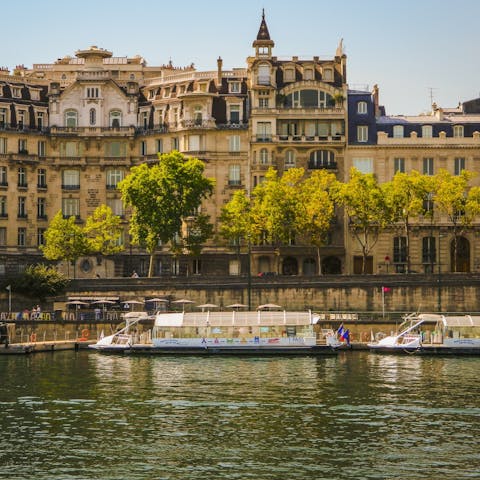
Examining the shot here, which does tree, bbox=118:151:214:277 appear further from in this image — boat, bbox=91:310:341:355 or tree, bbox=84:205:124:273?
boat, bbox=91:310:341:355

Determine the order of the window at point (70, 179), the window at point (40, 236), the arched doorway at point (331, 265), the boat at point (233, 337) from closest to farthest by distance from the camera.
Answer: the boat at point (233, 337), the arched doorway at point (331, 265), the window at point (40, 236), the window at point (70, 179)

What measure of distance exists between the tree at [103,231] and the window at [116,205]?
2.93m

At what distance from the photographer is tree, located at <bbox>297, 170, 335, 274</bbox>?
413 feet

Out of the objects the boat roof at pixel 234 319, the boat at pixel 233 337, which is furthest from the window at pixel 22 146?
the boat roof at pixel 234 319

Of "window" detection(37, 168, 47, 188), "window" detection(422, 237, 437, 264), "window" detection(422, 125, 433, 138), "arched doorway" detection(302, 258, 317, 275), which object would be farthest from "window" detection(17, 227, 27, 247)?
"window" detection(422, 125, 433, 138)

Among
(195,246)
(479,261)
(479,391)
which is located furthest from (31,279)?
(479,391)

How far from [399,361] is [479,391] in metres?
18.6

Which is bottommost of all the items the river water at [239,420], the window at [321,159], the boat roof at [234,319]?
the river water at [239,420]

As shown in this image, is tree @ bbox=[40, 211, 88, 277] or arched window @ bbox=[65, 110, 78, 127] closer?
tree @ bbox=[40, 211, 88, 277]

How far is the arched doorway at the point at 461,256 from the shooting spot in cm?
13175

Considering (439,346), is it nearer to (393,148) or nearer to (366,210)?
(366,210)

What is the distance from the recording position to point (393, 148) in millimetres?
134375

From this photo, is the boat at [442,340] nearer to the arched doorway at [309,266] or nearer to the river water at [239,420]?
the river water at [239,420]

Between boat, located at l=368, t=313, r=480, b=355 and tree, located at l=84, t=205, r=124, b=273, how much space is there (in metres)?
35.1
